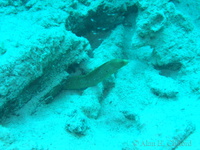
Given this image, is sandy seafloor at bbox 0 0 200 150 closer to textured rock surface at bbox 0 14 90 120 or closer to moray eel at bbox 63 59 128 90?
textured rock surface at bbox 0 14 90 120

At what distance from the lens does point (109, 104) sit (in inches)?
122

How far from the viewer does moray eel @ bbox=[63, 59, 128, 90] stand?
306 cm

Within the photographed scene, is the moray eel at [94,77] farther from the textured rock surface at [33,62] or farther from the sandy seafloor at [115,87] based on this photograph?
the textured rock surface at [33,62]

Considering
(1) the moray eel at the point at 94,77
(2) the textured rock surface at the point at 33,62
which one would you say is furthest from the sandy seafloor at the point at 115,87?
(1) the moray eel at the point at 94,77

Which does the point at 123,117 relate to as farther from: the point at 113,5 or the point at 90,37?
the point at 113,5

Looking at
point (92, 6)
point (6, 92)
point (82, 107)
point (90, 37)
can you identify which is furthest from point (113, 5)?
point (6, 92)

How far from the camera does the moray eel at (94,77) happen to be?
10.0 ft

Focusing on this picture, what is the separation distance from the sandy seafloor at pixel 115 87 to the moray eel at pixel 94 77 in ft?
0.49

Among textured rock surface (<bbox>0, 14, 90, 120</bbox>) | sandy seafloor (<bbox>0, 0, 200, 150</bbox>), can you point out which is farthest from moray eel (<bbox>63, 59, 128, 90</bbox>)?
textured rock surface (<bbox>0, 14, 90, 120</bbox>)

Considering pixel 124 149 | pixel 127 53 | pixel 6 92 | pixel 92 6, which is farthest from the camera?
pixel 127 53

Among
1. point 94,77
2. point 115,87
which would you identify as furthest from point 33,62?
point 115,87

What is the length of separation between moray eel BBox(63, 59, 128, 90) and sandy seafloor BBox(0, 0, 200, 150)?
0.49ft

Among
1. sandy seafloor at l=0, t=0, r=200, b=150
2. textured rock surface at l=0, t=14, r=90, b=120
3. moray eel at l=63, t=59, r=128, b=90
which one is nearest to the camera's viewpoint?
sandy seafloor at l=0, t=0, r=200, b=150

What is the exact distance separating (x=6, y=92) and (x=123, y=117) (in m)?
1.87
